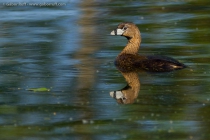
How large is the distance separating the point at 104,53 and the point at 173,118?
18.4 feet

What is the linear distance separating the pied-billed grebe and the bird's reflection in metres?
0.67

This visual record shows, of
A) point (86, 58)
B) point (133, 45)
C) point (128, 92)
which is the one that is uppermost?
point (128, 92)

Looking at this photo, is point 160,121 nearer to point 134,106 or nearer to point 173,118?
point 173,118

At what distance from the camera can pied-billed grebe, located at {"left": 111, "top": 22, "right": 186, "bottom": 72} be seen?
12.6 metres

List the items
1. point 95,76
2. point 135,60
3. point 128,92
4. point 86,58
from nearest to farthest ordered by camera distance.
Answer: point 128,92 → point 95,76 → point 135,60 → point 86,58

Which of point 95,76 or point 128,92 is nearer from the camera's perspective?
point 128,92

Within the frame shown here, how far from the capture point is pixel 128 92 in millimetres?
10852

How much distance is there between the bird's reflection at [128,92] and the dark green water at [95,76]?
10 centimetres

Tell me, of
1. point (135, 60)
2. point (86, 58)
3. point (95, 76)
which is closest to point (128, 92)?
point (95, 76)

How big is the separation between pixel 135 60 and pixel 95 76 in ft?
4.54

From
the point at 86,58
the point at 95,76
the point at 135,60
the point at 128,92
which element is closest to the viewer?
the point at 128,92

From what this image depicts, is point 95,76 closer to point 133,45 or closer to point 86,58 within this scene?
point 86,58

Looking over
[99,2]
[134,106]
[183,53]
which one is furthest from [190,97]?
[99,2]

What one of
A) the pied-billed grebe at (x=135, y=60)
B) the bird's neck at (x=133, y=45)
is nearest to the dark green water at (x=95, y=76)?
the pied-billed grebe at (x=135, y=60)
